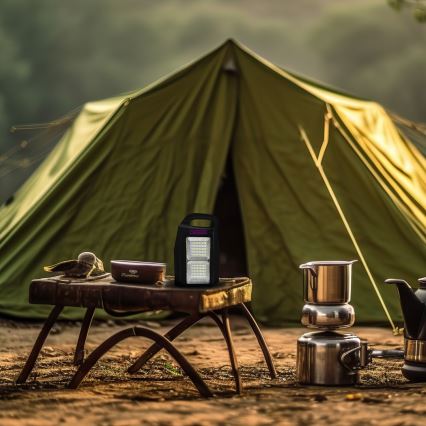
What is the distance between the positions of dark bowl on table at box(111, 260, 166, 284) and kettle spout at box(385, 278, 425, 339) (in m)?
1.19

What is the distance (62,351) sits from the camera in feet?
19.8

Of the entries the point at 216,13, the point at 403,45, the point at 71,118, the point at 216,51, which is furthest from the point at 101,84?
the point at 216,51

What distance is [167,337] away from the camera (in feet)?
15.8

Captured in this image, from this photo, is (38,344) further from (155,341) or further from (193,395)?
(193,395)

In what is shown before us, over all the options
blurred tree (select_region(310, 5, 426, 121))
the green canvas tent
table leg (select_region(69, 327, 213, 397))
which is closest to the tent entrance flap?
the green canvas tent

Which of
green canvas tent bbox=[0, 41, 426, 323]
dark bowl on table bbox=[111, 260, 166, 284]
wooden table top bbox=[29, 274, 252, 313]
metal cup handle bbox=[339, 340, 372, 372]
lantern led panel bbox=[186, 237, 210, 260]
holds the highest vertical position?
green canvas tent bbox=[0, 41, 426, 323]

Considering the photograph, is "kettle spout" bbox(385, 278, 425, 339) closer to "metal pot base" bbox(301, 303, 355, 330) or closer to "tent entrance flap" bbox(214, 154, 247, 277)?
"metal pot base" bbox(301, 303, 355, 330)

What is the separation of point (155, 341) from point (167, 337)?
0.56m

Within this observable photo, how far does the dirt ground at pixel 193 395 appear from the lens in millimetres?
3660

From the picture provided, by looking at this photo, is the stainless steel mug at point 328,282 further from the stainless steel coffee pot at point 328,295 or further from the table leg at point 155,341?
the table leg at point 155,341

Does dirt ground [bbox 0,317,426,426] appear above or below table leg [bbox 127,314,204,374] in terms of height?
below

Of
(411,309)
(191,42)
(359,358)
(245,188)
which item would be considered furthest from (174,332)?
(191,42)

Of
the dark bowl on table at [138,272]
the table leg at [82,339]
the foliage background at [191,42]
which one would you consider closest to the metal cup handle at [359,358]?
the dark bowl on table at [138,272]

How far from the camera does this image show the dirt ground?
3.66 m
